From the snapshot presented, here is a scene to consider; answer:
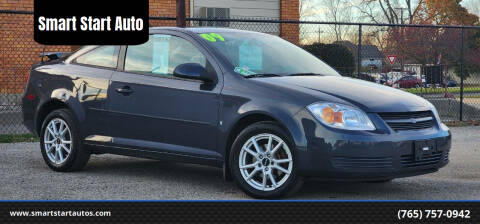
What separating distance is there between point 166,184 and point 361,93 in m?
2.18

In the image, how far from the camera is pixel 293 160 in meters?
6.17

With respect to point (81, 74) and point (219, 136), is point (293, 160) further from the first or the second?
point (81, 74)

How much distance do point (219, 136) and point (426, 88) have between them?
33.1ft

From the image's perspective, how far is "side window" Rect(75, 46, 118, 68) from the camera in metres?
7.80

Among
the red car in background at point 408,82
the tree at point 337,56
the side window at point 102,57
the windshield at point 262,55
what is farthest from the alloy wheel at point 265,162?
the red car in background at point 408,82

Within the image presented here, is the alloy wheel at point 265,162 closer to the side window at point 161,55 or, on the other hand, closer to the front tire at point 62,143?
the side window at point 161,55

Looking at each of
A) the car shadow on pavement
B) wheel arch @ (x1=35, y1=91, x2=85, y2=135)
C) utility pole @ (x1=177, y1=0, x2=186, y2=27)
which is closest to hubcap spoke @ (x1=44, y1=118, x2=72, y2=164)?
wheel arch @ (x1=35, y1=91, x2=85, y2=135)

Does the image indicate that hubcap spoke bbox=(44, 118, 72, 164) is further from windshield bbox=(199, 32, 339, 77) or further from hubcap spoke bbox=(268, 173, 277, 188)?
hubcap spoke bbox=(268, 173, 277, 188)

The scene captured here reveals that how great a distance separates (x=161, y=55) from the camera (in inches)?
293

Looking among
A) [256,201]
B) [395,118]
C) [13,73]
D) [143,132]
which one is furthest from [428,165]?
[13,73]

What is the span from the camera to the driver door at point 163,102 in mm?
6816

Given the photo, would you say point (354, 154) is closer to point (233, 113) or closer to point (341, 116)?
point (341, 116)

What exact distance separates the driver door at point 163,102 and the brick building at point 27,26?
6.48 m

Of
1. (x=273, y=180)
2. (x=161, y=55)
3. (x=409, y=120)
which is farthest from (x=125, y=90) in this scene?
(x=409, y=120)
